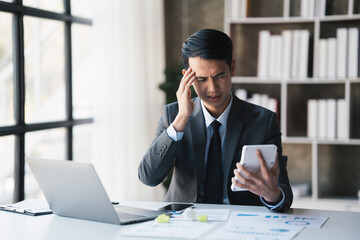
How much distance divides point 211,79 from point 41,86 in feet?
6.58

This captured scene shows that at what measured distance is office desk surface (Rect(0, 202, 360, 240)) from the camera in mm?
1677

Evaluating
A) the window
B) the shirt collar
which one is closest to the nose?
the shirt collar

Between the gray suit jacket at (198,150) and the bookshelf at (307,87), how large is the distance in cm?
178

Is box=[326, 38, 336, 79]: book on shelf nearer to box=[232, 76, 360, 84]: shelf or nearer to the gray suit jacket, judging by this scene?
box=[232, 76, 360, 84]: shelf

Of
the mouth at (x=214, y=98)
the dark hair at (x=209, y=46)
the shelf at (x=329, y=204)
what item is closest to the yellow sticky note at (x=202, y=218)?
the mouth at (x=214, y=98)

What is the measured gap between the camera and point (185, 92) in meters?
2.30

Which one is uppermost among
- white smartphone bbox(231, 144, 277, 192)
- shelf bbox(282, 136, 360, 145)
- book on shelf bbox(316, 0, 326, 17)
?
book on shelf bbox(316, 0, 326, 17)

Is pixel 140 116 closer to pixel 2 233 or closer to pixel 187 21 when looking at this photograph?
pixel 187 21

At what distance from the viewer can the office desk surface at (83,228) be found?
5.50 feet

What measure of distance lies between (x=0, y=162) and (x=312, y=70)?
2438 mm

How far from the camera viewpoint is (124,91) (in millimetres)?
4031

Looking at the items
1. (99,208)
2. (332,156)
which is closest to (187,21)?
(332,156)

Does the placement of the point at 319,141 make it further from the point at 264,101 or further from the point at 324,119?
the point at 264,101

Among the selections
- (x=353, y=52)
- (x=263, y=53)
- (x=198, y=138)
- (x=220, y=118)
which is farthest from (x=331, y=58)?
(x=198, y=138)
